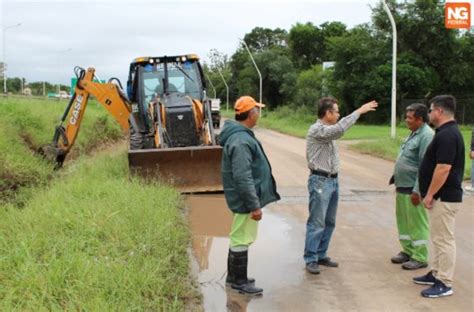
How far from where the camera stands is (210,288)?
530 centimetres

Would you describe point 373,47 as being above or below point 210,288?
above

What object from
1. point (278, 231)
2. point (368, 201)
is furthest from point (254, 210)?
point (368, 201)

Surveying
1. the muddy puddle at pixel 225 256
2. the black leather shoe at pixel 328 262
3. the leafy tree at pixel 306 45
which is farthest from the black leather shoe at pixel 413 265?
the leafy tree at pixel 306 45

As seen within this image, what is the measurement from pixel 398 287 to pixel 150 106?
7.29 m

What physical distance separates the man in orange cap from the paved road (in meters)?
0.30

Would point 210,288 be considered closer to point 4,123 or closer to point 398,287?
point 398,287

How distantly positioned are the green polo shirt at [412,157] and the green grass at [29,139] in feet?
21.3

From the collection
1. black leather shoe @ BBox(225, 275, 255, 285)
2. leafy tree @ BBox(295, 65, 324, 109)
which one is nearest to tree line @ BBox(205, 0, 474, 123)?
leafy tree @ BBox(295, 65, 324, 109)

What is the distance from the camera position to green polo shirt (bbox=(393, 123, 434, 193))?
19.2 feet

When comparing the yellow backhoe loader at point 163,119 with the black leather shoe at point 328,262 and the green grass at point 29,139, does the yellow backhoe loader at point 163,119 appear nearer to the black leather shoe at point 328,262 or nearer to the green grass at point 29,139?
the green grass at point 29,139

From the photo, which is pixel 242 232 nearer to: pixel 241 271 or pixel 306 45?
pixel 241 271

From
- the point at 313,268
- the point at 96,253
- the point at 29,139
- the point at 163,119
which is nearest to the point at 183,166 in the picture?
the point at 163,119

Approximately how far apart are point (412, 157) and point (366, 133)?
21204 mm

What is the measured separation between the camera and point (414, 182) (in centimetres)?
591
